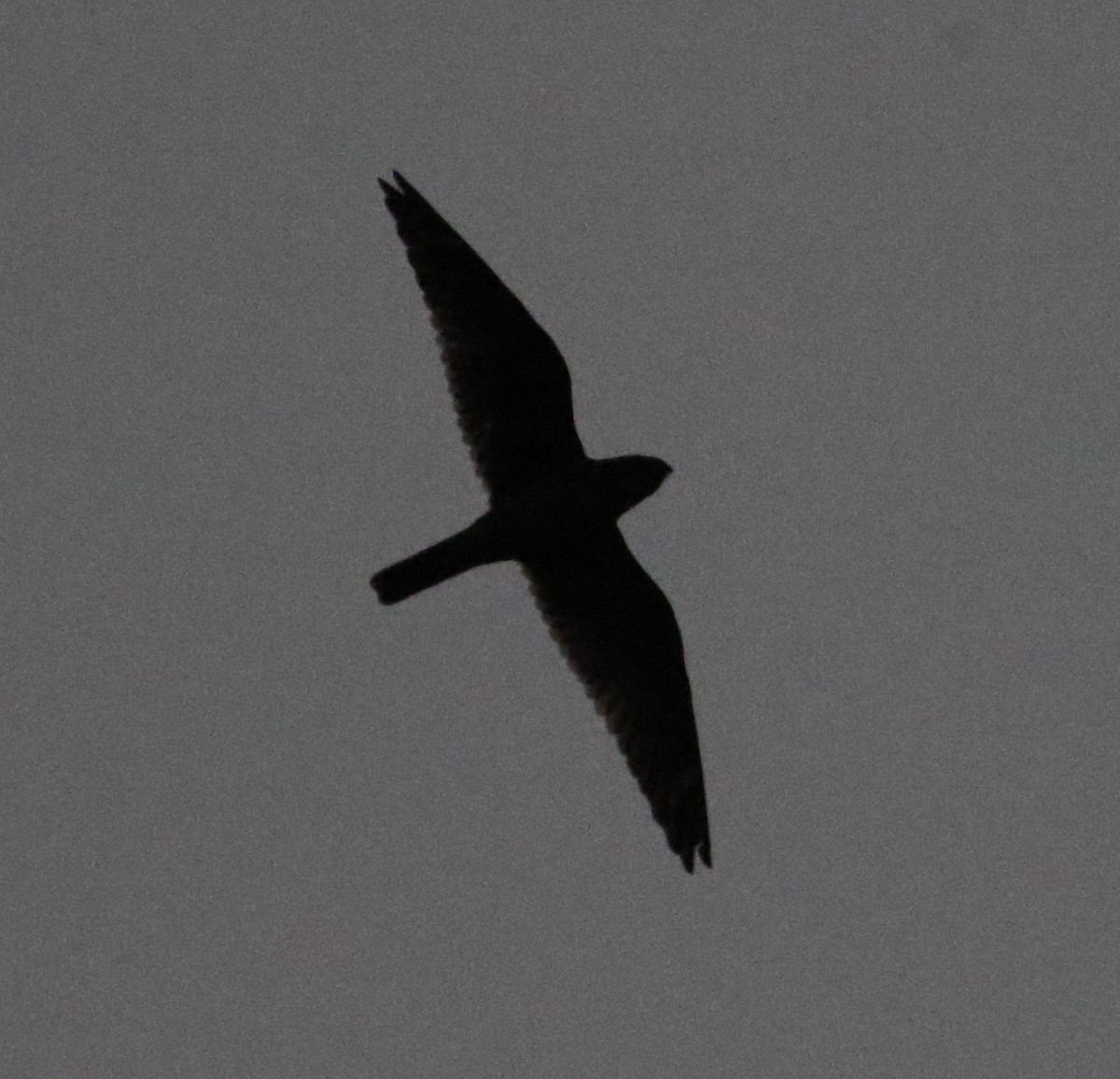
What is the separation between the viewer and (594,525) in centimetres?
1551

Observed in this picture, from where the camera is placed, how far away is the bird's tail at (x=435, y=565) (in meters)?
14.9

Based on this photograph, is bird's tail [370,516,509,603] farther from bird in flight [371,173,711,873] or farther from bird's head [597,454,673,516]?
bird's head [597,454,673,516]

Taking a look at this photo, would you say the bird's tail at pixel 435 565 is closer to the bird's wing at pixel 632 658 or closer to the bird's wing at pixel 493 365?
the bird's wing at pixel 493 365

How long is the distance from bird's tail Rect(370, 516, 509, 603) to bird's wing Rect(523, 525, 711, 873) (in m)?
0.74

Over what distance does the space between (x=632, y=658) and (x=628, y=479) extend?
141 cm

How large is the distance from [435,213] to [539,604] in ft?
8.85

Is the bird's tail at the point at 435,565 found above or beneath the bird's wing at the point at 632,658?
above

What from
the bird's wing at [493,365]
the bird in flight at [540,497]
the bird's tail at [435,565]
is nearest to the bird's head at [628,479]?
the bird in flight at [540,497]

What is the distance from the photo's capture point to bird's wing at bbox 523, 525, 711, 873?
1579 cm

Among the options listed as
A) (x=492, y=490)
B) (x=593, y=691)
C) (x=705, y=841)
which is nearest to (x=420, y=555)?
(x=492, y=490)

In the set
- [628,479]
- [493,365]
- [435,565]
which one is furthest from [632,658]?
[493,365]

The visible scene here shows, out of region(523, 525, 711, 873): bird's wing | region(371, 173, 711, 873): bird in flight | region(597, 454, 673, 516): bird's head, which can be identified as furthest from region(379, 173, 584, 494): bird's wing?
region(523, 525, 711, 873): bird's wing

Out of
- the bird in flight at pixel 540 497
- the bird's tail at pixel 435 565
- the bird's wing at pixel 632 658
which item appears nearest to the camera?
the bird's tail at pixel 435 565

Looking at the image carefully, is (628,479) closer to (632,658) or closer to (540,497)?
(540,497)
